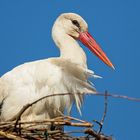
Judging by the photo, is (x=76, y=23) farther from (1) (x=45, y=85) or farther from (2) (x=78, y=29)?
(1) (x=45, y=85)

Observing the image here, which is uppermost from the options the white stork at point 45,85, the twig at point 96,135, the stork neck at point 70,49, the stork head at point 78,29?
the stork head at point 78,29

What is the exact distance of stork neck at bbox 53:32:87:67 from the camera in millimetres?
6459

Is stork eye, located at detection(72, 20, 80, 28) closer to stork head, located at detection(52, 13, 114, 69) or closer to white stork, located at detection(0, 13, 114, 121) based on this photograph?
stork head, located at detection(52, 13, 114, 69)

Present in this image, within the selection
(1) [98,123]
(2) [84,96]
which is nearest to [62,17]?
(2) [84,96]

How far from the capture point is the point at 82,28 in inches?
274

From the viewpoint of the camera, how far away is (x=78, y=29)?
6.98 meters

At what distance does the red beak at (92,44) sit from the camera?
22.7ft

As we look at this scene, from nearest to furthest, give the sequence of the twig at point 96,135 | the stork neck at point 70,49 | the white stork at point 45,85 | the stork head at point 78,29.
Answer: the twig at point 96,135 → the white stork at point 45,85 → the stork neck at point 70,49 → the stork head at point 78,29

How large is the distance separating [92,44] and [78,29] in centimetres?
22

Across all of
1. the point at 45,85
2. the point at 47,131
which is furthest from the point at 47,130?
the point at 45,85

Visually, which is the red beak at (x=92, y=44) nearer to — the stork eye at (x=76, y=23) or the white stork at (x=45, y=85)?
the stork eye at (x=76, y=23)

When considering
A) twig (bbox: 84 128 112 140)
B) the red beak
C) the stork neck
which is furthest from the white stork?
twig (bbox: 84 128 112 140)

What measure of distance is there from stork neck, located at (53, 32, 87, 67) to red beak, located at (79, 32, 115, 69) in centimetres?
16

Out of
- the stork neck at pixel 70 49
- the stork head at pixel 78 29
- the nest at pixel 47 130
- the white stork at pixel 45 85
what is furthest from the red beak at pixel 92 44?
the nest at pixel 47 130
